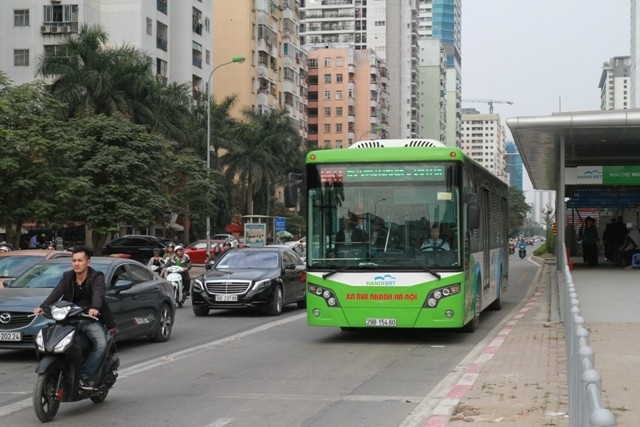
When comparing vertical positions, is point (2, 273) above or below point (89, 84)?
below

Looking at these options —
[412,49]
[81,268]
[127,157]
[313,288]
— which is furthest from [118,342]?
[412,49]

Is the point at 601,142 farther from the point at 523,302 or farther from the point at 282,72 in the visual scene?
the point at 282,72

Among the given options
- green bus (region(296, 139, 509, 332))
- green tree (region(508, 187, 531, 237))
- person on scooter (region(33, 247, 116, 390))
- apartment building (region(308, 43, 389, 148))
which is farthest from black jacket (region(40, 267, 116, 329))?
green tree (region(508, 187, 531, 237))

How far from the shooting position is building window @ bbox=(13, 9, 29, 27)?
217 feet

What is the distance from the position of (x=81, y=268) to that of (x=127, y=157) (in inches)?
1260

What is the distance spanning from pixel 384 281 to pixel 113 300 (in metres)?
4.03

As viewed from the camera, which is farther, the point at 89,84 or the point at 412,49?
the point at 412,49

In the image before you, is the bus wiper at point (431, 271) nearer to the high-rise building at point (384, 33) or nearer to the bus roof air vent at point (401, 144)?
the bus roof air vent at point (401, 144)

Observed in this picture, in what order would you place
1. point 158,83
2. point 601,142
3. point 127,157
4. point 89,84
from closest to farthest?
point 601,142 → point 127,157 → point 89,84 → point 158,83

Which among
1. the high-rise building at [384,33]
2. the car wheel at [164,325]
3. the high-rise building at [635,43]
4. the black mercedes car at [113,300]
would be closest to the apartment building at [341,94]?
the high-rise building at [384,33]

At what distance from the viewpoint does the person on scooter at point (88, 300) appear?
8.95 m

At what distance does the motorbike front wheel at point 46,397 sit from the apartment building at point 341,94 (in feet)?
410

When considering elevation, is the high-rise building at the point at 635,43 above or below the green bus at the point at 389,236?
above

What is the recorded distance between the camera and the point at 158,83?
177 feet
